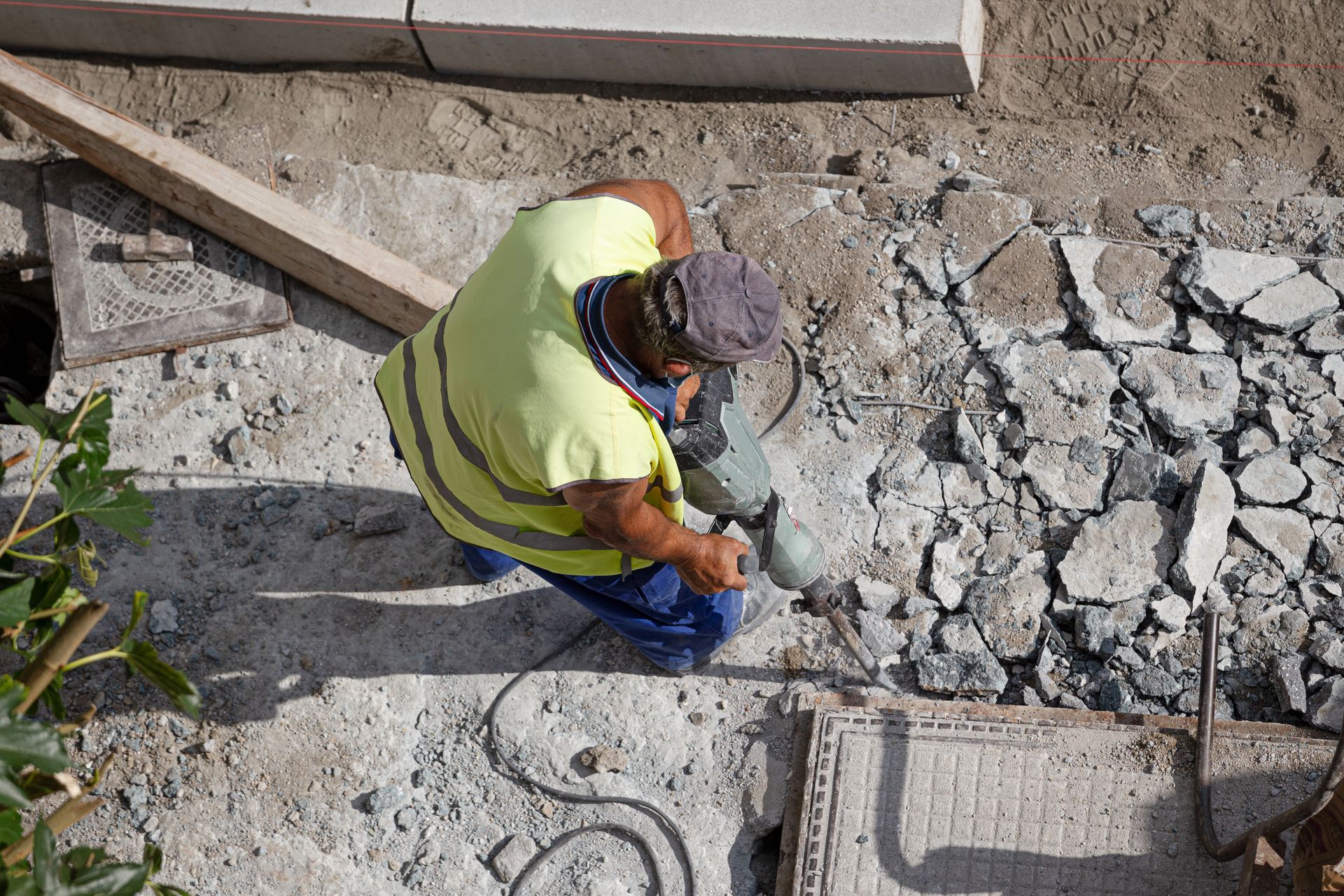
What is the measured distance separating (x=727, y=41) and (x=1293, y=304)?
97.4 inches

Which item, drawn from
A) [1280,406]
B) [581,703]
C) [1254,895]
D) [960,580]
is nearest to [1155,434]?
[1280,406]

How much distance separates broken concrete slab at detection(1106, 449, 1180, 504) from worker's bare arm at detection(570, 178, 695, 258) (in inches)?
70.2

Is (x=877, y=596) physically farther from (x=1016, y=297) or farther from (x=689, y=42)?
(x=689, y=42)

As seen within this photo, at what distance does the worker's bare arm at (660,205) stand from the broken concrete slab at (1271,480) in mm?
2083

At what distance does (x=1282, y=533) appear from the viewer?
3.38 metres

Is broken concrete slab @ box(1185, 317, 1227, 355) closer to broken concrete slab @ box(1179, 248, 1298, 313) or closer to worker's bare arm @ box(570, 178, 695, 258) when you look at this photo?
broken concrete slab @ box(1179, 248, 1298, 313)

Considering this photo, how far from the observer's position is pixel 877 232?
414 centimetres

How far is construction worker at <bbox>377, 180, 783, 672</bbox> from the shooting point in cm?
224

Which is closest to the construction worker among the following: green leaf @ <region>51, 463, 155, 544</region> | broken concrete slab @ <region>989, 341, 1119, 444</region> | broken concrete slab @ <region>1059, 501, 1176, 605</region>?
green leaf @ <region>51, 463, 155, 544</region>

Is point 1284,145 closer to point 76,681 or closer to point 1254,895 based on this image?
point 1254,895

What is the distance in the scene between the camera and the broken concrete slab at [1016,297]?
12.6ft

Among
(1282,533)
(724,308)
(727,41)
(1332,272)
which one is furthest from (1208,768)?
(727,41)

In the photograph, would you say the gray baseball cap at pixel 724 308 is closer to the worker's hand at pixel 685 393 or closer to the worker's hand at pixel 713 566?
the worker's hand at pixel 685 393

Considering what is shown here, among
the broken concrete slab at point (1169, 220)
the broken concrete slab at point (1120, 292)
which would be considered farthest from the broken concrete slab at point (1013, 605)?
the broken concrete slab at point (1169, 220)
